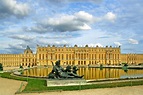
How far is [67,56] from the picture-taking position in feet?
366

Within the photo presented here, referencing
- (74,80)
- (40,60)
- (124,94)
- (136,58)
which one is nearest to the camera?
(124,94)

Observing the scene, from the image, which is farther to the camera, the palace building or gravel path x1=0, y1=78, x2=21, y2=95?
the palace building

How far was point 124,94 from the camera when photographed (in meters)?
14.8

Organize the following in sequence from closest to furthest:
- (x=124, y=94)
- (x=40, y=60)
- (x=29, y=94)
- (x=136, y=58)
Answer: (x=124, y=94) < (x=29, y=94) < (x=40, y=60) < (x=136, y=58)

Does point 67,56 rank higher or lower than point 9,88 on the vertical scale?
higher

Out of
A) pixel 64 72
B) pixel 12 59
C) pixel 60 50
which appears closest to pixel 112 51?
pixel 60 50

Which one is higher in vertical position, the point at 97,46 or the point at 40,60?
the point at 97,46

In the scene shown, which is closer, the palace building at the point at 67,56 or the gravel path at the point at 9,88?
the gravel path at the point at 9,88

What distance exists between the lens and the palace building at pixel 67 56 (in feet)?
361

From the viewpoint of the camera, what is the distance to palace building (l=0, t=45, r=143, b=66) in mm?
110125

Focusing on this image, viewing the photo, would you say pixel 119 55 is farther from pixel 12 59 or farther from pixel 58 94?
pixel 58 94

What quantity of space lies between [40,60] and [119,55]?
1614 inches

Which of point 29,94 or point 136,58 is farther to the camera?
point 136,58

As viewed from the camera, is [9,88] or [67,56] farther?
[67,56]
